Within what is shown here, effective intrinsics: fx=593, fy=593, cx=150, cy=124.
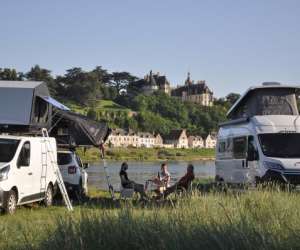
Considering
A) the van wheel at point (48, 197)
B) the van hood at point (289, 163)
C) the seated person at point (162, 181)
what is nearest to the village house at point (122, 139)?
the seated person at point (162, 181)

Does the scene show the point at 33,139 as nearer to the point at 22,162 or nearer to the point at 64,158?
the point at 22,162

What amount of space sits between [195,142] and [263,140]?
15979cm

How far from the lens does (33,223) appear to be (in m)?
9.48

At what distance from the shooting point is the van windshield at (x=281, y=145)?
57.6 feet

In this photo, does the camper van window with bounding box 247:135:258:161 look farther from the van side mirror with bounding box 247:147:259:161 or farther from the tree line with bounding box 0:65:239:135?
the tree line with bounding box 0:65:239:135

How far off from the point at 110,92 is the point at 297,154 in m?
173

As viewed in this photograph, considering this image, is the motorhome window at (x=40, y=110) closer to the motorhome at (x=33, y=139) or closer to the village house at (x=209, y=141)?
the motorhome at (x=33, y=139)

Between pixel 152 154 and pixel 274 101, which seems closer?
pixel 274 101

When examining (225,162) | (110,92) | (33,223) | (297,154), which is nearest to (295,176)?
(297,154)

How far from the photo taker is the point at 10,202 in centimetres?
1403

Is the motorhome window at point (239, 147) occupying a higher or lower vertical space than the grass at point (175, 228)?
higher

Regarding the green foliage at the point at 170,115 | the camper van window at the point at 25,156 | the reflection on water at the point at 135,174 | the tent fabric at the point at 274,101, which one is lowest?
the reflection on water at the point at 135,174

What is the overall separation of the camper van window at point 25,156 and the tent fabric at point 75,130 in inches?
207

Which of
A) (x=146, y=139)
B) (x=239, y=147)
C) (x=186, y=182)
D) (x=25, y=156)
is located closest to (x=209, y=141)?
(x=146, y=139)
